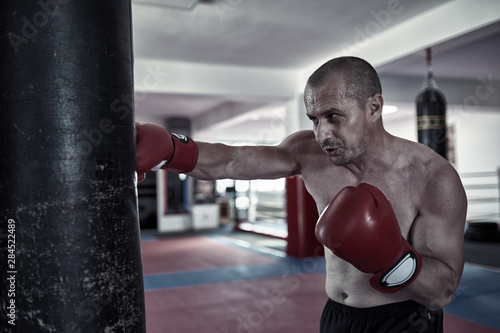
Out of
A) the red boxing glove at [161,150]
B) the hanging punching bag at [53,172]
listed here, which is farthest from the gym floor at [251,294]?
the hanging punching bag at [53,172]

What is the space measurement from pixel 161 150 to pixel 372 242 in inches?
23.4

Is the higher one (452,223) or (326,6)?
(326,6)

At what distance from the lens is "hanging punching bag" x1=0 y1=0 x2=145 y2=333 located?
2.16ft

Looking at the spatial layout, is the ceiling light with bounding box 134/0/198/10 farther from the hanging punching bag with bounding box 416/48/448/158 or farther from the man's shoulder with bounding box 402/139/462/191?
the man's shoulder with bounding box 402/139/462/191

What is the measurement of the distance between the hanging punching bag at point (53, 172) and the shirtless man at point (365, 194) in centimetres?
44

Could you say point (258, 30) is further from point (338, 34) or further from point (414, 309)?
point (414, 309)

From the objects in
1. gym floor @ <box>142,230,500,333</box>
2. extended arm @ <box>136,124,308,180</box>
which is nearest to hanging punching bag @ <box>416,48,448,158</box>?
gym floor @ <box>142,230,500,333</box>

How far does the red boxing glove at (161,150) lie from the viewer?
3.73ft

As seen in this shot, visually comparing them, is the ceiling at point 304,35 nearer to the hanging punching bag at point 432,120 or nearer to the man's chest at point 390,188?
the hanging punching bag at point 432,120

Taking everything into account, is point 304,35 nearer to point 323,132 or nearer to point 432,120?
point 432,120

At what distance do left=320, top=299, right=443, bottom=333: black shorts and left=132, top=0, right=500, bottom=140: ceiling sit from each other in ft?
9.12

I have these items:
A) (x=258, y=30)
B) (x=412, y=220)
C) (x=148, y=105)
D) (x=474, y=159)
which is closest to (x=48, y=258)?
(x=412, y=220)

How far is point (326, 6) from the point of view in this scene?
144 inches

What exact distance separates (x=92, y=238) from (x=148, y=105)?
754 centimetres
